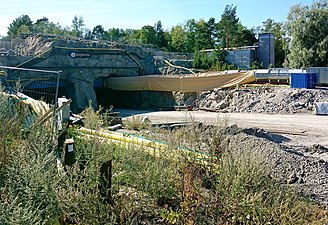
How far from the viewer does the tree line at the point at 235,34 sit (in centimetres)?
3481

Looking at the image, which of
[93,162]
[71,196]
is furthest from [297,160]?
[71,196]

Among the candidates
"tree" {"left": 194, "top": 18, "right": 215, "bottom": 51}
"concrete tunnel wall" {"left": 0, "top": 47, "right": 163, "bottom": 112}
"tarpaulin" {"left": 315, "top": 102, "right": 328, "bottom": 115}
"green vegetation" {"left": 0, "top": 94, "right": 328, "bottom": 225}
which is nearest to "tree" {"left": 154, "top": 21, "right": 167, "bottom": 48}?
"tree" {"left": 194, "top": 18, "right": 215, "bottom": 51}

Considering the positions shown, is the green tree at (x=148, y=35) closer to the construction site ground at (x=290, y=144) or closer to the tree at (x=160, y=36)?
the tree at (x=160, y=36)

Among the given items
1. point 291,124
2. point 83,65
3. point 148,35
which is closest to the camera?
point 291,124

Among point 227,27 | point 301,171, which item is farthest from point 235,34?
point 301,171

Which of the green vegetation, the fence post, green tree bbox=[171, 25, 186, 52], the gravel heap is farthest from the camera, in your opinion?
green tree bbox=[171, 25, 186, 52]

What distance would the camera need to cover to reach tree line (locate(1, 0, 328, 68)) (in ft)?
114

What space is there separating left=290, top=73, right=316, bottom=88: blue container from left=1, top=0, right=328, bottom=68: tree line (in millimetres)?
6959

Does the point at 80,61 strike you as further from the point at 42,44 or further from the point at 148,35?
the point at 148,35

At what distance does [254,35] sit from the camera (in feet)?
179

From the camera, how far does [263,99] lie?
2848 cm

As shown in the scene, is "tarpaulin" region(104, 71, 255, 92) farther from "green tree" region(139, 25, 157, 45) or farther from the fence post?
"green tree" region(139, 25, 157, 45)

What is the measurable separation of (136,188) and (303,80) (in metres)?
24.9

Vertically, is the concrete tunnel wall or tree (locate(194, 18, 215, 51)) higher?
tree (locate(194, 18, 215, 51))
